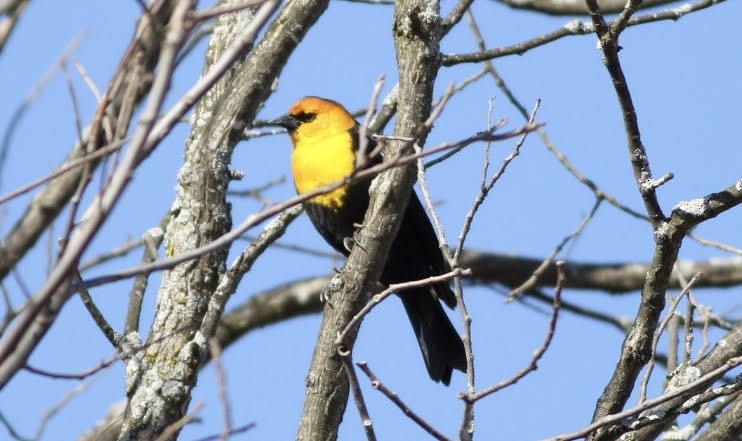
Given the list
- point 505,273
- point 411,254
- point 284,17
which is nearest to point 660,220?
point 284,17

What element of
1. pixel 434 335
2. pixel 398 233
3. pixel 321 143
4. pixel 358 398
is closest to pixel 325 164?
pixel 321 143

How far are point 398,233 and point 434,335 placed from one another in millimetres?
415

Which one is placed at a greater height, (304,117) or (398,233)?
(304,117)

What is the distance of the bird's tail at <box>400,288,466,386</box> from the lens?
424 centimetres

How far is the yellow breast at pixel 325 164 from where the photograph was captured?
4332 mm

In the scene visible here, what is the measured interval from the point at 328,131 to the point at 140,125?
133 inches

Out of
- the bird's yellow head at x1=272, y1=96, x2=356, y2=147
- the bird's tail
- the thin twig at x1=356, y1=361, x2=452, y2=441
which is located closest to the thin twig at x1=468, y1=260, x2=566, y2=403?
the thin twig at x1=356, y1=361, x2=452, y2=441

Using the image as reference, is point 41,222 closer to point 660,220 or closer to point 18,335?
point 660,220

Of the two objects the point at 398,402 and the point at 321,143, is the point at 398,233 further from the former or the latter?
the point at 398,402

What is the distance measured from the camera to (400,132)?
2.68 metres

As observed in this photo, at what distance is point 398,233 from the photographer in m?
4.29

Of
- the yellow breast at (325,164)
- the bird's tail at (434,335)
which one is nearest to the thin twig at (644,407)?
the bird's tail at (434,335)

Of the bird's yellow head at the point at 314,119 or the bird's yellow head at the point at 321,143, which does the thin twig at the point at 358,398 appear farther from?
the bird's yellow head at the point at 314,119

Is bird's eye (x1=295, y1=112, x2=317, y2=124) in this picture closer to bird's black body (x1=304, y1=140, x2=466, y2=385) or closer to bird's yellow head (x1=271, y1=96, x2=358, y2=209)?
bird's yellow head (x1=271, y1=96, x2=358, y2=209)
